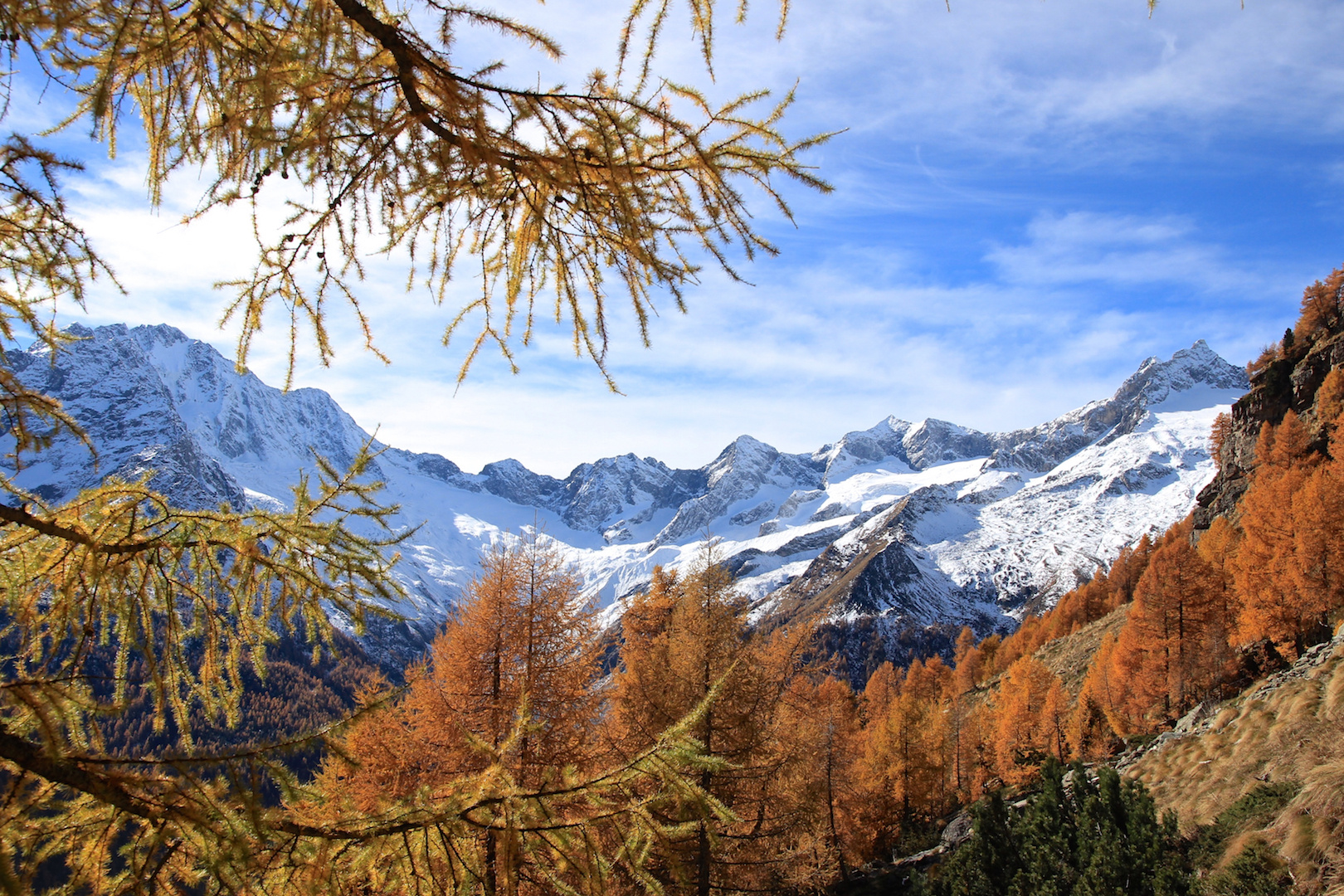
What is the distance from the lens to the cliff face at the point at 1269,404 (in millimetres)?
41969

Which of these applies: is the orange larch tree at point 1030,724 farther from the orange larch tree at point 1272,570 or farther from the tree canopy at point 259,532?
the tree canopy at point 259,532

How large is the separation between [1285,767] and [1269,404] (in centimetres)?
5014

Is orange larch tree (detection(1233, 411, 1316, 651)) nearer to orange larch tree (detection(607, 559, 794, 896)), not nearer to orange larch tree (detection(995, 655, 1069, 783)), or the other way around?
orange larch tree (detection(995, 655, 1069, 783))

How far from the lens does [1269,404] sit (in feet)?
152

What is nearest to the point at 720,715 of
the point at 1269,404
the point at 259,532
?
the point at 259,532

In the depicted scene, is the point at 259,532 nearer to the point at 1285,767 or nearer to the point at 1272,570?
the point at 1285,767

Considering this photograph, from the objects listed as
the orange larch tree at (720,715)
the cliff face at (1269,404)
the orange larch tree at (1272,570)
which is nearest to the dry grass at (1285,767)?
the orange larch tree at (1272,570)

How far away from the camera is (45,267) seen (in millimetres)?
2715

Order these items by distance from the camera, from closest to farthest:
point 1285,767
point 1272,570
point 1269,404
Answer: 1. point 1285,767
2. point 1272,570
3. point 1269,404

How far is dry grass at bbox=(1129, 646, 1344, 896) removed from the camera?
760cm

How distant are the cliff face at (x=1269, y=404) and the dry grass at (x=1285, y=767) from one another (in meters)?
35.4

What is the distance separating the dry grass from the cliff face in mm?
35363

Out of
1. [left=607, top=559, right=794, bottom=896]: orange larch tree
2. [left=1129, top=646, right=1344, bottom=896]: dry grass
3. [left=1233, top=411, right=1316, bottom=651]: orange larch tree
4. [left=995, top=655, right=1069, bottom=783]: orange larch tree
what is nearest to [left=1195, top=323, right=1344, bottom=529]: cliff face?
[left=1233, top=411, right=1316, bottom=651]: orange larch tree

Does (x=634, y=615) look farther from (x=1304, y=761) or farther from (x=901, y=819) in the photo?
(x=901, y=819)
